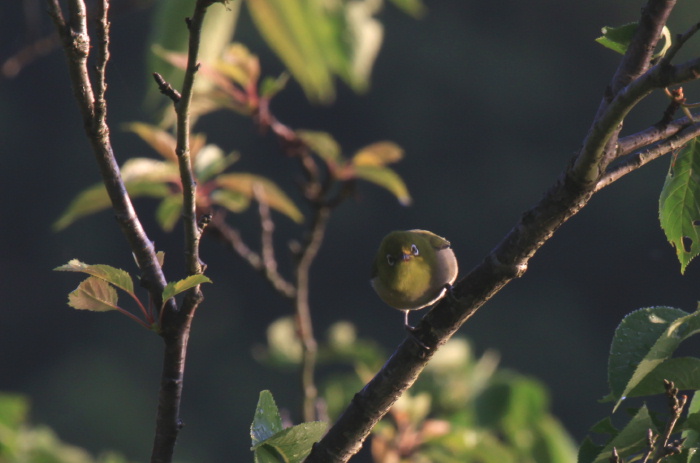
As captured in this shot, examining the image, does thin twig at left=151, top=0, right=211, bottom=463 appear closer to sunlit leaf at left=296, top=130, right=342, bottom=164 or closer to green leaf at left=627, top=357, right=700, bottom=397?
green leaf at left=627, top=357, right=700, bottom=397

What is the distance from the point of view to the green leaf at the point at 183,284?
83 cm

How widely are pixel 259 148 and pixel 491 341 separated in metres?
6.80

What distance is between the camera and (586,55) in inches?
761

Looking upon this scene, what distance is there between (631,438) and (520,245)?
221mm

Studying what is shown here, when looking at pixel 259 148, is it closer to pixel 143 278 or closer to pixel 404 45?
pixel 404 45

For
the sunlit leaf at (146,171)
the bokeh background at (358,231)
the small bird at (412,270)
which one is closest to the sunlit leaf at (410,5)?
the small bird at (412,270)

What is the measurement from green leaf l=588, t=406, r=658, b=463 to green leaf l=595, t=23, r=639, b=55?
0.38m

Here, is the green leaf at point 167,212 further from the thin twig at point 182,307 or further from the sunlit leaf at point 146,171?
the thin twig at point 182,307

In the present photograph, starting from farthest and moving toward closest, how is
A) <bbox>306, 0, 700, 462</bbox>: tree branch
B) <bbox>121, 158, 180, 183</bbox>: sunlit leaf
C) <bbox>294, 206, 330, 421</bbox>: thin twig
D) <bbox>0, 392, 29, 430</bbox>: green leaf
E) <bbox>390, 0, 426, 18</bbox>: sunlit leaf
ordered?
<bbox>121, 158, 180, 183</bbox>: sunlit leaf → <bbox>294, 206, 330, 421</bbox>: thin twig → <bbox>0, 392, 29, 430</bbox>: green leaf → <bbox>390, 0, 426, 18</bbox>: sunlit leaf → <bbox>306, 0, 700, 462</bbox>: tree branch

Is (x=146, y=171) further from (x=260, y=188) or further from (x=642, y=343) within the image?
(x=642, y=343)

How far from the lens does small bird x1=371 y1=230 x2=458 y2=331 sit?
1755 millimetres

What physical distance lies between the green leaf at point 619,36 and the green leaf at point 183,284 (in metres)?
0.48

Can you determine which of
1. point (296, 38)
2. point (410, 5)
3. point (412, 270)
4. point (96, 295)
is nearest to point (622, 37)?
point (410, 5)

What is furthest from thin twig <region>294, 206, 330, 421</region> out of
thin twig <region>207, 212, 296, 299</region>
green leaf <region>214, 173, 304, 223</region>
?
green leaf <region>214, 173, 304, 223</region>
